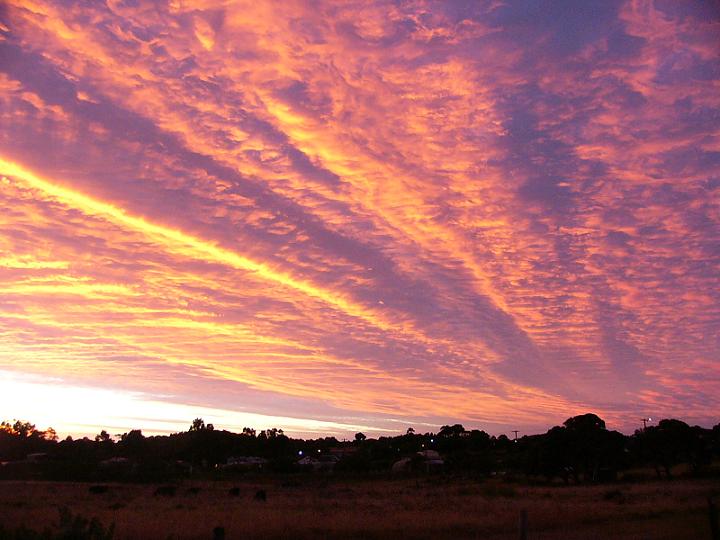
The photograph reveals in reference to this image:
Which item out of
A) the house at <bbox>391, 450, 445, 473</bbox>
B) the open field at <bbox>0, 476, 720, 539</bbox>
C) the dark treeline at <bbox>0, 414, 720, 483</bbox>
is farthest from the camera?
the house at <bbox>391, 450, 445, 473</bbox>

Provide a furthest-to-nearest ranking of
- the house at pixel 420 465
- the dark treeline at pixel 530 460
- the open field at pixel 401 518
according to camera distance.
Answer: the house at pixel 420 465, the dark treeline at pixel 530 460, the open field at pixel 401 518

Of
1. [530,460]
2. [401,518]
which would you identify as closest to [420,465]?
[530,460]

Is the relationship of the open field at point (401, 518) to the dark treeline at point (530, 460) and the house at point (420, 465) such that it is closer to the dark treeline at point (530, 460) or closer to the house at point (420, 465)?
the dark treeline at point (530, 460)

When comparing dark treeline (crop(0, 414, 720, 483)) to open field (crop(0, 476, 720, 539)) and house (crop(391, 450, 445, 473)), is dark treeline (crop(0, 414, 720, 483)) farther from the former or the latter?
open field (crop(0, 476, 720, 539))

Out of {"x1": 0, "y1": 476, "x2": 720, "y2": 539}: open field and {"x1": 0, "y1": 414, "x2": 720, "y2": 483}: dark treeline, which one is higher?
{"x1": 0, "y1": 414, "x2": 720, "y2": 483}: dark treeline

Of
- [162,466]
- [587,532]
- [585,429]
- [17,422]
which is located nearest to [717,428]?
[585,429]

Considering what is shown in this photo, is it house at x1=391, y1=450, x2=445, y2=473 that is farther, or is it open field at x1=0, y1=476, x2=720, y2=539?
house at x1=391, y1=450, x2=445, y2=473

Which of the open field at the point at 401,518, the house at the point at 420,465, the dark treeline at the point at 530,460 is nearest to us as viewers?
the open field at the point at 401,518

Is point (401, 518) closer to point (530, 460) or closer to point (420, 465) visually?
point (530, 460)

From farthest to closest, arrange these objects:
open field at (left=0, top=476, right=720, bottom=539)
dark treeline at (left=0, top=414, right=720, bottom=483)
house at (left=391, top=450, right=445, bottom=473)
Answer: house at (left=391, top=450, right=445, bottom=473) < dark treeline at (left=0, top=414, right=720, bottom=483) < open field at (left=0, top=476, right=720, bottom=539)

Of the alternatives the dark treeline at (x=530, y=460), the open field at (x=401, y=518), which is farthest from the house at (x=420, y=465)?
the open field at (x=401, y=518)

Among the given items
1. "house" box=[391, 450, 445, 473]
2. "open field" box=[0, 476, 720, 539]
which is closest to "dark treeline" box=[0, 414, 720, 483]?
"house" box=[391, 450, 445, 473]

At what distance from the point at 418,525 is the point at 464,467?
211ft

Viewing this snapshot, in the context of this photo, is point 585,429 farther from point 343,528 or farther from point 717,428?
point 343,528
